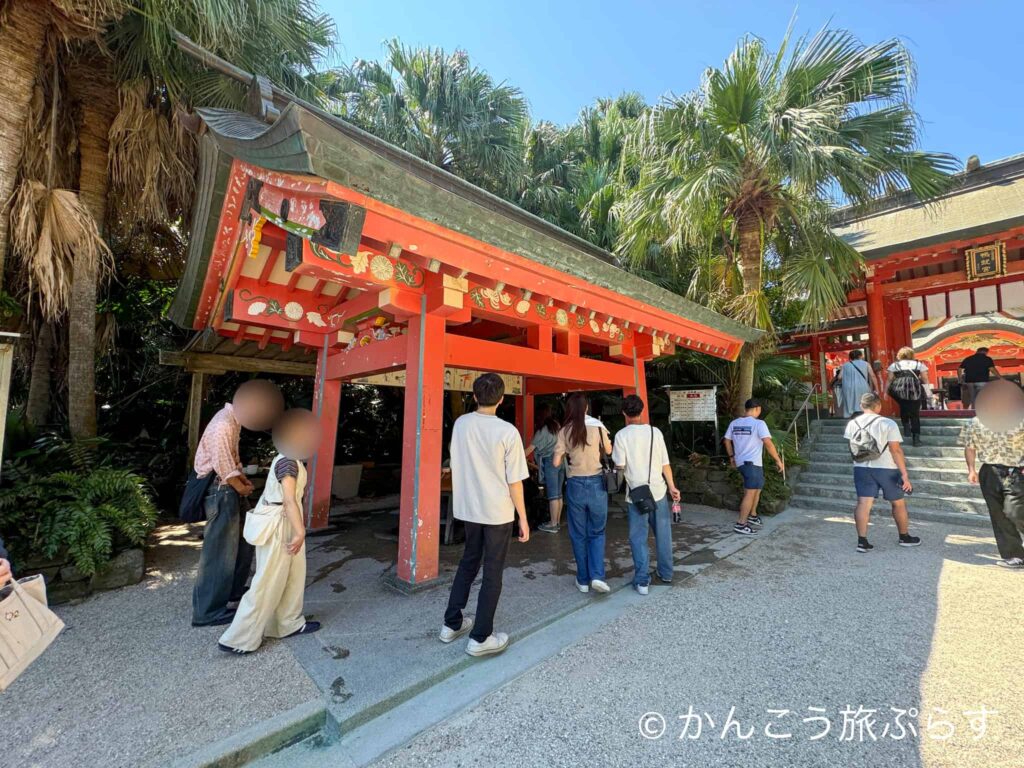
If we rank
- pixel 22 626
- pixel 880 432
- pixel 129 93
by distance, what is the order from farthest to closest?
pixel 129 93
pixel 880 432
pixel 22 626

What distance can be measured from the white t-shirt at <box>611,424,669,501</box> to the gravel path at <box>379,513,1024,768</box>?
0.90 meters

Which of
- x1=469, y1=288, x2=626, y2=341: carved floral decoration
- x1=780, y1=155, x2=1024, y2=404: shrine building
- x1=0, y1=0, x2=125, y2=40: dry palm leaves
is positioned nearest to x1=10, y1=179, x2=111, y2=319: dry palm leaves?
x1=0, y1=0, x2=125, y2=40: dry palm leaves

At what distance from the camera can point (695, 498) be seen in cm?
711

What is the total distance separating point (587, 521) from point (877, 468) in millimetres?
3280

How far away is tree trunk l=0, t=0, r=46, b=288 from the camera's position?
140 inches

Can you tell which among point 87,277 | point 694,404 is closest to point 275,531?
point 87,277

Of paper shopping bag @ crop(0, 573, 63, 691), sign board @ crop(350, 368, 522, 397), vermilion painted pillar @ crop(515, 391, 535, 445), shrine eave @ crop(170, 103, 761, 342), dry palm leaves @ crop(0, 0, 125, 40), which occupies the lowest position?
paper shopping bag @ crop(0, 573, 63, 691)

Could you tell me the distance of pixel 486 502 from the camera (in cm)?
248

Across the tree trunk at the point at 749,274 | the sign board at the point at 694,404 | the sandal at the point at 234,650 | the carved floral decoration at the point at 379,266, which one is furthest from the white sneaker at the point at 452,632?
the tree trunk at the point at 749,274

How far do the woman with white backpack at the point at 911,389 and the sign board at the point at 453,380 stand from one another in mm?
6175

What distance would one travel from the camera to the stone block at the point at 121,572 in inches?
140

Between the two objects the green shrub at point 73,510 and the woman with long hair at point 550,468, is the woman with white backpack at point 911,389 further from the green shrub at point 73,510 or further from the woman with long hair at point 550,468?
the green shrub at point 73,510

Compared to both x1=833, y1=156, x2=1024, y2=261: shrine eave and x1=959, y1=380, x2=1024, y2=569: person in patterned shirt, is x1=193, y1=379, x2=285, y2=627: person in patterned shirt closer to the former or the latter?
x1=959, y1=380, x2=1024, y2=569: person in patterned shirt

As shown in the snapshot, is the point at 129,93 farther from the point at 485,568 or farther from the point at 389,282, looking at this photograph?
the point at 485,568
